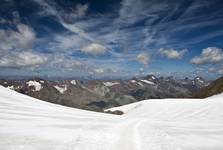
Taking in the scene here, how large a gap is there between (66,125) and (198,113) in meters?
46.0

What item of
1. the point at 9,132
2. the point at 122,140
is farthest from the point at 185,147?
the point at 9,132

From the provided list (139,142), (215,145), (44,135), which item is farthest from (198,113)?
(44,135)

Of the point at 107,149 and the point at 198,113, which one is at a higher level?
the point at 198,113

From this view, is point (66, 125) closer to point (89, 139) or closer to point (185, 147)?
point (89, 139)

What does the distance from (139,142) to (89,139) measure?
4.49 metres

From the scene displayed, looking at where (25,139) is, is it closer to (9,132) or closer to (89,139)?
(9,132)

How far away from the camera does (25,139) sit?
1923 centimetres

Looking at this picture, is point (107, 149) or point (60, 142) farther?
point (60, 142)

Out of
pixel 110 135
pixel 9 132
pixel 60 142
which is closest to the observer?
pixel 60 142

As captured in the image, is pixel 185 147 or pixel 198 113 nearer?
pixel 185 147

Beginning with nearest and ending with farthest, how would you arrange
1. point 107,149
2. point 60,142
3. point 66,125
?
point 107,149, point 60,142, point 66,125

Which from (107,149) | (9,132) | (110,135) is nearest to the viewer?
(107,149)

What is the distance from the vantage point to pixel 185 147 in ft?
67.1

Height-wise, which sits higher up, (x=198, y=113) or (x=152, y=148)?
(x=198, y=113)
